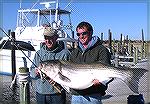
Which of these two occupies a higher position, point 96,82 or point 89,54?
point 89,54

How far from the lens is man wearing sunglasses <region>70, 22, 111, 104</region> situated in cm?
413

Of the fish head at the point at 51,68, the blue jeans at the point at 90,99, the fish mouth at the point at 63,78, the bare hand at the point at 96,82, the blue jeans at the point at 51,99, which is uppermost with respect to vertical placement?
the fish head at the point at 51,68

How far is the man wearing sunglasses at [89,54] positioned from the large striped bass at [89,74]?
0.25 ft

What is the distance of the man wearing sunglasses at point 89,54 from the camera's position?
413cm

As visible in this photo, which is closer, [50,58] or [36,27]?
[50,58]

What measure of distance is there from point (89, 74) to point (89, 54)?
0.25 metres

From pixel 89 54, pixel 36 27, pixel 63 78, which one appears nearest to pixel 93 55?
pixel 89 54

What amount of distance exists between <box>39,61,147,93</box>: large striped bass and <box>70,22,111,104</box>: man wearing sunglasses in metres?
0.08

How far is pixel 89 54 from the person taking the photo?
4.20 meters

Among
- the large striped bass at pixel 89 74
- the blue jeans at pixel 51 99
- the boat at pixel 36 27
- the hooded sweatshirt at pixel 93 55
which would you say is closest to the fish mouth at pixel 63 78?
the large striped bass at pixel 89 74

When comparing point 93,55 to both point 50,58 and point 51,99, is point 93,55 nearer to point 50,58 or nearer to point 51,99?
point 50,58

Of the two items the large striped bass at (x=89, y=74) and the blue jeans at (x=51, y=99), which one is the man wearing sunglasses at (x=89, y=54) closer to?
the large striped bass at (x=89, y=74)

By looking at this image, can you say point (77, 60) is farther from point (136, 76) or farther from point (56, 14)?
point (56, 14)

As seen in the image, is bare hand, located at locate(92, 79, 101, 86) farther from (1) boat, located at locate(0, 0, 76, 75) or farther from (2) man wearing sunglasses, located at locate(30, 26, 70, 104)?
(1) boat, located at locate(0, 0, 76, 75)
